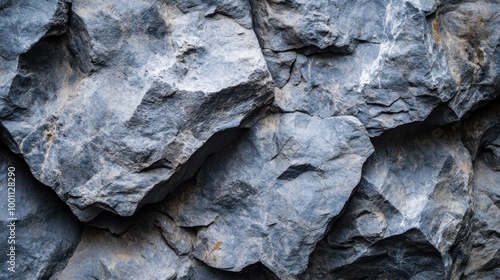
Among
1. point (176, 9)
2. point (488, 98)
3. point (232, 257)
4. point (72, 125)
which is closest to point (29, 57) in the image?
point (72, 125)

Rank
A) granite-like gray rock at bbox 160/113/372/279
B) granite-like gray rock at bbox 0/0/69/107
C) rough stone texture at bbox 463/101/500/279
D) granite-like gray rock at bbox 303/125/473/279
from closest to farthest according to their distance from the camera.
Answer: granite-like gray rock at bbox 0/0/69/107 < granite-like gray rock at bbox 160/113/372/279 < granite-like gray rock at bbox 303/125/473/279 < rough stone texture at bbox 463/101/500/279

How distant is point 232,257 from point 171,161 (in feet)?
1.61

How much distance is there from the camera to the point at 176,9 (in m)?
2.05

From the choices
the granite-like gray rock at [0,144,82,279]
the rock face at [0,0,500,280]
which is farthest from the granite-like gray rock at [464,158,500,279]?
the granite-like gray rock at [0,144,82,279]

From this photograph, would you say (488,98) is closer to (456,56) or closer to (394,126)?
(456,56)

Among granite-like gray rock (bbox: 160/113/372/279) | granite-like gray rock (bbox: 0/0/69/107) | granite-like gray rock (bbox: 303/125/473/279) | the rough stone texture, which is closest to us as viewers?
granite-like gray rock (bbox: 0/0/69/107)

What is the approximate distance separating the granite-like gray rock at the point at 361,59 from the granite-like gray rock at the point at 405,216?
18 centimetres

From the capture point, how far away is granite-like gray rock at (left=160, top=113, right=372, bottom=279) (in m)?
2.15

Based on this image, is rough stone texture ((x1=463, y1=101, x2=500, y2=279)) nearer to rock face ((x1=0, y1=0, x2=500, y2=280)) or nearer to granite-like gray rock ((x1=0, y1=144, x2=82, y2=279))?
rock face ((x1=0, y1=0, x2=500, y2=280))

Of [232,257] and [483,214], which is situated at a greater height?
[483,214]

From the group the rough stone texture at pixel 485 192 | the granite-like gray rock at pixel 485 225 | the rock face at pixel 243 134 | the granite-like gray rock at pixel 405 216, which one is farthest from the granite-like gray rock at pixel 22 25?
the granite-like gray rock at pixel 485 225

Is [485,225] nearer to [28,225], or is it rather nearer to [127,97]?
[127,97]

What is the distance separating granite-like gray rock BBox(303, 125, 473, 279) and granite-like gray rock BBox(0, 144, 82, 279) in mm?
1034

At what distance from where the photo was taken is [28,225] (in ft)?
7.19
